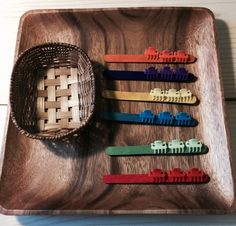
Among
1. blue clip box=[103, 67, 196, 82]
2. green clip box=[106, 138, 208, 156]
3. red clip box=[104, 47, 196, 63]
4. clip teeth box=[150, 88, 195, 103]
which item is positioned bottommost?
green clip box=[106, 138, 208, 156]

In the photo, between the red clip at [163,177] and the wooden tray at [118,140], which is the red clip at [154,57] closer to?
the wooden tray at [118,140]

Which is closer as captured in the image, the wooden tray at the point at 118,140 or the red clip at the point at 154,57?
the wooden tray at the point at 118,140

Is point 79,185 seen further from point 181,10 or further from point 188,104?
point 181,10

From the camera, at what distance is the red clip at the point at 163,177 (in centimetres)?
53

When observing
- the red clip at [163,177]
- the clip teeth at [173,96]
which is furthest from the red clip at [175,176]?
the clip teeth at [173,96]

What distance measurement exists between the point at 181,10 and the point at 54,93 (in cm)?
24

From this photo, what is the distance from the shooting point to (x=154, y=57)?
618 mm

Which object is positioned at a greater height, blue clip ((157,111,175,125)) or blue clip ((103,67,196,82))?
blue clip ((103,67,196,82))

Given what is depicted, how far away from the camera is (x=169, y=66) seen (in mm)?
620

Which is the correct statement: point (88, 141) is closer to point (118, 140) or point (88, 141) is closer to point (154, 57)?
Result: point (118, 140)

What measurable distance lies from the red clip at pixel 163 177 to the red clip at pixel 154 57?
0.59 ft

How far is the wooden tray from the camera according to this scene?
51 centimetres

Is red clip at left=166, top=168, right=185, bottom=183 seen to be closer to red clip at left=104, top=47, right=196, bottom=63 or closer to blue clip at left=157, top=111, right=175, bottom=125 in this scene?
blue clip at left=157, top=111, right=175, bottom=125

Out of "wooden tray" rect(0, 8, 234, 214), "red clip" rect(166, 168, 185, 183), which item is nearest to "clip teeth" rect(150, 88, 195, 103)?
"wooden tray" rect(0, 8, 234, 214)
